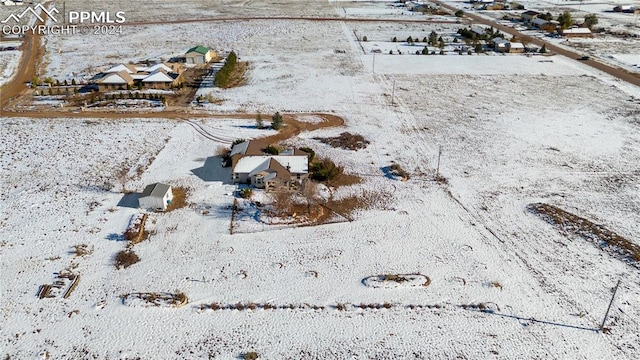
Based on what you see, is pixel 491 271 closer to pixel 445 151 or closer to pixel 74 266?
pixel 445 151

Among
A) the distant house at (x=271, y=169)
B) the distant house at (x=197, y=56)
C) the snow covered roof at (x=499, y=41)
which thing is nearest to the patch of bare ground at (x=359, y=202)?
the distant house at (x=271, y=169)

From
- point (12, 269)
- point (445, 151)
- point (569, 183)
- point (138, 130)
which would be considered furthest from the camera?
point (138, 130)

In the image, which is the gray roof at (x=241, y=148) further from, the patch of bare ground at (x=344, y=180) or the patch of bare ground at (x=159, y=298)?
the patch of bare ground at (x=159, y=298)

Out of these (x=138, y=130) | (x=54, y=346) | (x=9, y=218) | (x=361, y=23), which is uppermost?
(x=361, y=23)

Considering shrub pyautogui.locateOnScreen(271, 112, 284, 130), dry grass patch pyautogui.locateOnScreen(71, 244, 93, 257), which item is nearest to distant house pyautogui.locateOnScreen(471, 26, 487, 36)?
shrub pyautogui.locateOnScreen(271, 112, 284, 130)

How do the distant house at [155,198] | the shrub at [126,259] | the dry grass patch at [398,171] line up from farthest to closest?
the dry grass patch at [398,171] < the distant house at [155,198] < the shrub at [126,259]

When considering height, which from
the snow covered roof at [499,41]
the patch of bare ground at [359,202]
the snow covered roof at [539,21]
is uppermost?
the snow covered roof at [539,21]

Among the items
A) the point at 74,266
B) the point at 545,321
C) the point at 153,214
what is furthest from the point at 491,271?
the point at 74,266
